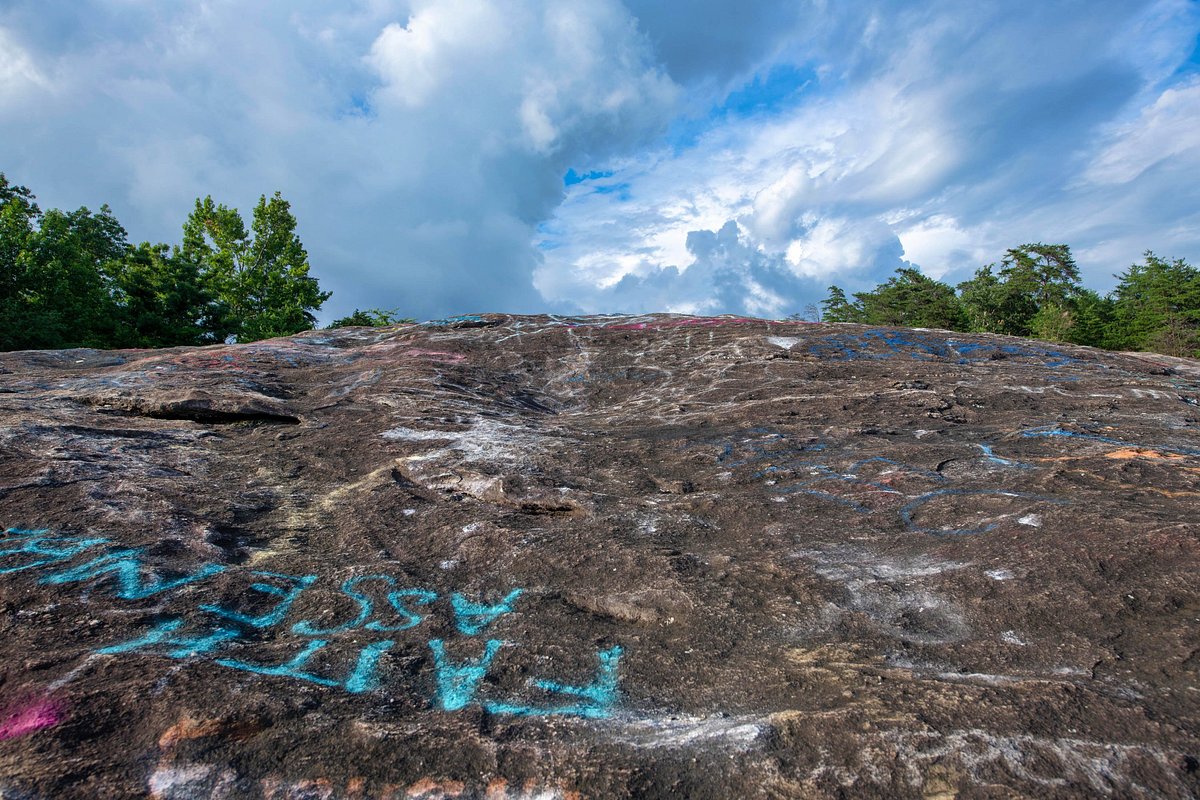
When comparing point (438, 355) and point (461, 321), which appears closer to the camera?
point (438, 355)

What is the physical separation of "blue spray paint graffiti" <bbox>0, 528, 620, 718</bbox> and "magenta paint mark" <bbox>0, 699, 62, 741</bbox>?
1.53ft

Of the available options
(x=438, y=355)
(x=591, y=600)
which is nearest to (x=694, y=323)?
(x=438, y=355)

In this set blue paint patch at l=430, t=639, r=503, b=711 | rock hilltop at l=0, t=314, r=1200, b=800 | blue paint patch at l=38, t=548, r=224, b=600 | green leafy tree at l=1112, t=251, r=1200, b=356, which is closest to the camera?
rock hilltop at l=0, t=314, r=1200, b=800

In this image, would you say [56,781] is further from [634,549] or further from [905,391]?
[905,391]

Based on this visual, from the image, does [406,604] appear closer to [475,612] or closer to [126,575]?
[475,612]

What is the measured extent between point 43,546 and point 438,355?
8.91 metres

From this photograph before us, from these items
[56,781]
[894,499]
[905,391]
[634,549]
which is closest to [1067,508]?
[894,499]

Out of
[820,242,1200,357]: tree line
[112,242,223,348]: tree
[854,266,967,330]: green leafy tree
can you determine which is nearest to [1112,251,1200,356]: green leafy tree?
[820,242,1200,357]: tree line

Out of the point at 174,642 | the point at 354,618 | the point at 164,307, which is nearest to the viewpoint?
the point at 174,642

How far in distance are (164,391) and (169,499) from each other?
13.1 feet

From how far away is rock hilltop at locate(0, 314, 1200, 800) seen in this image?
2504mm

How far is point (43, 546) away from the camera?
4309 millimetres

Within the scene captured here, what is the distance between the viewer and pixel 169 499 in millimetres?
5355

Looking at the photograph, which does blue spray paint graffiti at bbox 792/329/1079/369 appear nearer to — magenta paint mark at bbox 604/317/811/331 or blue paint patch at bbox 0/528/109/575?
magenta paint mark at bbox 604/317/811/331
